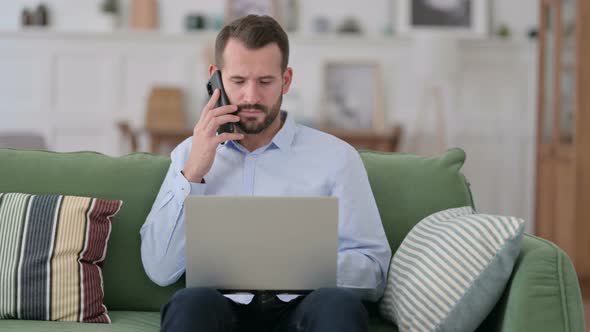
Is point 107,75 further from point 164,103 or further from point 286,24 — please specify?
point 286,24

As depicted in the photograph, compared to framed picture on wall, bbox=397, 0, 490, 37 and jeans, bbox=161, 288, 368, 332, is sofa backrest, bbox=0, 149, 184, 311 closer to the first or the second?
jeans, bbox=161, 288, 368, 332

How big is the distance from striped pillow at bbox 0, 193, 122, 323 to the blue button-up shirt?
0.14 m

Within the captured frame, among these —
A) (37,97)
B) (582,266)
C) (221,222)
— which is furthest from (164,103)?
(221,222)

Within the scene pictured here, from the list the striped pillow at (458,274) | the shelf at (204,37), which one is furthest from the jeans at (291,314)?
the shelf at (204,37)

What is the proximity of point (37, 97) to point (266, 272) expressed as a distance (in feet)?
14.2

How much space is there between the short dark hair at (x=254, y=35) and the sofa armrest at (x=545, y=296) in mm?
798

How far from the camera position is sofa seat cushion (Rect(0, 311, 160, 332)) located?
1912mm

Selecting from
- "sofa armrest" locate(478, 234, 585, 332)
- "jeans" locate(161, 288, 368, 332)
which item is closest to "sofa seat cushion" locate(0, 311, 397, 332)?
"jeans" locate(161, 288, 368, 332)

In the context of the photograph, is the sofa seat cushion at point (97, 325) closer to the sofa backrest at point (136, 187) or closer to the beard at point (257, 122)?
the sofa backrest at point (136, 187)

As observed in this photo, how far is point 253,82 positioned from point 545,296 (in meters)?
0.86

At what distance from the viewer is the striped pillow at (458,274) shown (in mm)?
1768

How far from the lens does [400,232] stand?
7.18ft

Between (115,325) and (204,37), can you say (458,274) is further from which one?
(204,37)

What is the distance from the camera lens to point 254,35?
204 cm
